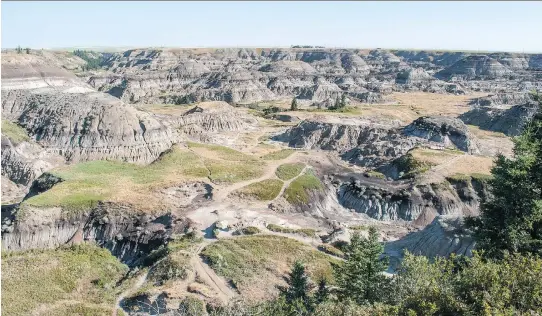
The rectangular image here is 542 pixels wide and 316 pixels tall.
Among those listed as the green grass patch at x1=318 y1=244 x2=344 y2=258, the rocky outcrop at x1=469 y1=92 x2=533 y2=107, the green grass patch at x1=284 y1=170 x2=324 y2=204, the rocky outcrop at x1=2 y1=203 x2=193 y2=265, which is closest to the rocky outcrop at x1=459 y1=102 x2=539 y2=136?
the rocky outcrop at x1=469 y1=92 x2=533 y2=107

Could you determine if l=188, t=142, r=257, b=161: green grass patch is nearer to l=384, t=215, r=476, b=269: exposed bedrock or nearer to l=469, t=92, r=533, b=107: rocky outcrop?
l=384, t=215, r=476, b=269: exposed bedrock

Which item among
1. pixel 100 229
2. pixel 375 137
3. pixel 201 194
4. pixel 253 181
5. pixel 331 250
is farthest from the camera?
pixel 375 137

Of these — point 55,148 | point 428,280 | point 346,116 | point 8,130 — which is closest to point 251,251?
point 428,280

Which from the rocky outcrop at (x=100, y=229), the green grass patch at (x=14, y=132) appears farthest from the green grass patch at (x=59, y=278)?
the green grass patch at (x=14, y=132)

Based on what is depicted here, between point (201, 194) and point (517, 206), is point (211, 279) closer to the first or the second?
point (201, 194)

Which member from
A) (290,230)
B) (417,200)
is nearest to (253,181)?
(290,230)

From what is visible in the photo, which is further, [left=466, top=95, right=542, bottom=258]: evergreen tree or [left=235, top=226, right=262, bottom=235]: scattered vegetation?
[left=235, top=226, right=262, bottom=235]: scattered vegetation

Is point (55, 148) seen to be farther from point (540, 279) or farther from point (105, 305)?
point (540, 279)
